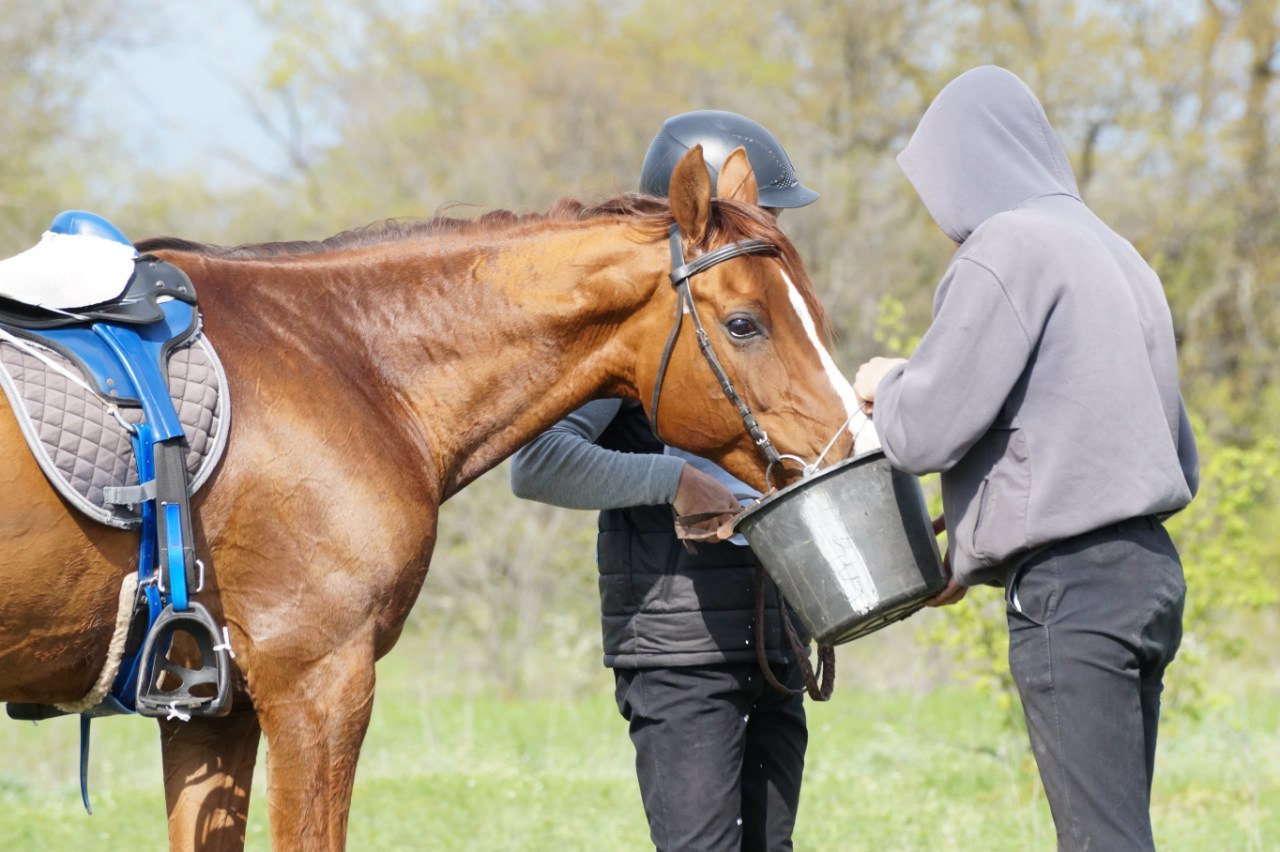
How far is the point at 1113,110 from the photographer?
53.8ft

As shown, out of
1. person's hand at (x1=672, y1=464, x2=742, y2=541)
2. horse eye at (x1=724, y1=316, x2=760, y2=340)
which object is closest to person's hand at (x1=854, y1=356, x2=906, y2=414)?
horse eye at (x1=724, y1=316, x2=760, y2=340)

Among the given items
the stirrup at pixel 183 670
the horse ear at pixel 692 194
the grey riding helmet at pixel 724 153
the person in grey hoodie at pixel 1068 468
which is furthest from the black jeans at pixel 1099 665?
the stirrup at pixel 183 670

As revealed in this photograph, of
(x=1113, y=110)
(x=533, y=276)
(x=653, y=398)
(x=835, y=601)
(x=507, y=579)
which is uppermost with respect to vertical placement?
(x=1113, y=110)

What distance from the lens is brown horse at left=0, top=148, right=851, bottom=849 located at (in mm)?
2807

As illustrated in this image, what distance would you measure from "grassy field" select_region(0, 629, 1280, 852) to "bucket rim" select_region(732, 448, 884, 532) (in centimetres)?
302

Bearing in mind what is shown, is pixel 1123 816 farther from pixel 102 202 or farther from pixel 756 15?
pixel 102 202

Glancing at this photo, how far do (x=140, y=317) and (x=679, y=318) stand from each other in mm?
1214

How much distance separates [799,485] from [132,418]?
4.64 feet

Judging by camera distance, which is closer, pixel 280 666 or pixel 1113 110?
pixel 280 666

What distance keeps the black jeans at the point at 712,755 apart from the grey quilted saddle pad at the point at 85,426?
1.24 m

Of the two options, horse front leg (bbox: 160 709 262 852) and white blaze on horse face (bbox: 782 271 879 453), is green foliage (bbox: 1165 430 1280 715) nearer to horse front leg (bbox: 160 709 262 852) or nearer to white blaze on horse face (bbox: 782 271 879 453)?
white blaze on horse face (bbox: 782 271 879 453)

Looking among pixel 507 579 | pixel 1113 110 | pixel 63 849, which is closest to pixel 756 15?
pixel 1113 110

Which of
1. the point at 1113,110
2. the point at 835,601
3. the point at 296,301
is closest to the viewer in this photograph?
the point at 835,601

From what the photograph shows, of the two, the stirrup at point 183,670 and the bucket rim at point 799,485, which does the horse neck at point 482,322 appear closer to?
the bucket rim at point 799,485
